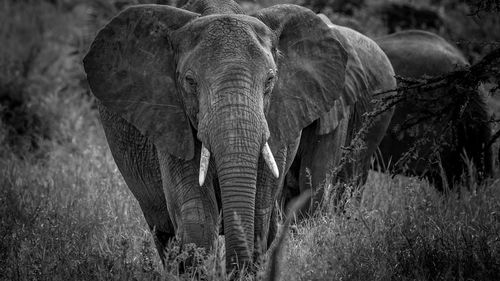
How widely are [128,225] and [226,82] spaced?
2208 millimetres

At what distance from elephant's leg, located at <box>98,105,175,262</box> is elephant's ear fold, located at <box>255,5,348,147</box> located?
0.87 meters

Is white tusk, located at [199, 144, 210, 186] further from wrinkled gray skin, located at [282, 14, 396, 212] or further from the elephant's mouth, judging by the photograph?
wrinkled gray skin, located at [282, 14, 396, 212]

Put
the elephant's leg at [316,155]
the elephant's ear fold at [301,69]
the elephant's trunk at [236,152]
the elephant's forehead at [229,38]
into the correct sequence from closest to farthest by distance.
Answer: the elephant's trunk at [236,152] < the elephant's forehead at [229,38] < the elephant's ear fold at [301,69] < the elephant's leg at [316,155]

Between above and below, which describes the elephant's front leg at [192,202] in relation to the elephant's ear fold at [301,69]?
below

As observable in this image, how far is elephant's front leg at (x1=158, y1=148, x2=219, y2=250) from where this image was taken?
5.32 metres

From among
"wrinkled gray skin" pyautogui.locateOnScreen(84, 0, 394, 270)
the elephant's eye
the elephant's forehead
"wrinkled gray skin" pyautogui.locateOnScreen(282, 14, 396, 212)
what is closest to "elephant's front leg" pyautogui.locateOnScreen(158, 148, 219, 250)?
"wrinkled gray skin" pyautogui.locateOnScreen(84, 0, 394, 270)

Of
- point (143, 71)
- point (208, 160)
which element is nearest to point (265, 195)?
point (208, 160)

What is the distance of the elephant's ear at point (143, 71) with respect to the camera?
5410 mm

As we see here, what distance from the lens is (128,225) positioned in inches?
270

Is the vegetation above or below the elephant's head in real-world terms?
below

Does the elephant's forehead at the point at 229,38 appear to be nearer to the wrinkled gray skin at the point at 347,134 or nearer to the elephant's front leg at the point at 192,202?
the elephant's front leg at the point at 192,202

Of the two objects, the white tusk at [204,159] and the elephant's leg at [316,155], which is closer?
the white tusk at [204,159]

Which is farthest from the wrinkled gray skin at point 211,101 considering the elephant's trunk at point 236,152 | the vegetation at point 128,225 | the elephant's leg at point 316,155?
the elephant's leg at point 316,155

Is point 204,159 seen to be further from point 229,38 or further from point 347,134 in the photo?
point 347,134
